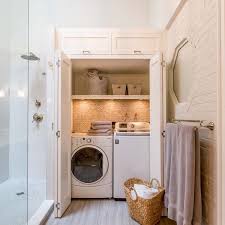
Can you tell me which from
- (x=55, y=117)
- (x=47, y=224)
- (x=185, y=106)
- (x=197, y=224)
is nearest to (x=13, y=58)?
(x=55, y=117)

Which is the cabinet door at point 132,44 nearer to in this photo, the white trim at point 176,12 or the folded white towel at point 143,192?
the white trim at point 176,12

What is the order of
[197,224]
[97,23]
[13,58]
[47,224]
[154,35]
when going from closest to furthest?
[197,224], [47,224], [154,35], [13,58], [97,23]

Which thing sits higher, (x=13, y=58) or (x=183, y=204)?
(x=13, y=58)

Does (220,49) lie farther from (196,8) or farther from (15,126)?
(15,126)

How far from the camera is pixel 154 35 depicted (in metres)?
2.88

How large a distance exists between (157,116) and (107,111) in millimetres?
1298

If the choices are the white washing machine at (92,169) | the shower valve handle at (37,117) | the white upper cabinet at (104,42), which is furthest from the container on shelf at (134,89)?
the shower valve handle at (37,117)

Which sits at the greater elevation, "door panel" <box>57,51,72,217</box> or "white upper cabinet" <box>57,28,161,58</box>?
"white upper cabinet" <box>57,28,161,58</box>

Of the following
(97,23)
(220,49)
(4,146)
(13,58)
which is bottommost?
(4,146)

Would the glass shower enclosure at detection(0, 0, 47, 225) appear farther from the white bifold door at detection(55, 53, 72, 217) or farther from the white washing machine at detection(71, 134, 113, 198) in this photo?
the white washing machine at detection(71, 134, 113, 198)

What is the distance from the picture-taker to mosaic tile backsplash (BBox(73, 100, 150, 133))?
3740 millimetres

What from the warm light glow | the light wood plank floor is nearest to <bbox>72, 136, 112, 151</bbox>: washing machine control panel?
the light wood plank floor

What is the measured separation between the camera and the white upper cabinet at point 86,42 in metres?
2.90

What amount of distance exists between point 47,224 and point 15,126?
154 centimetres
